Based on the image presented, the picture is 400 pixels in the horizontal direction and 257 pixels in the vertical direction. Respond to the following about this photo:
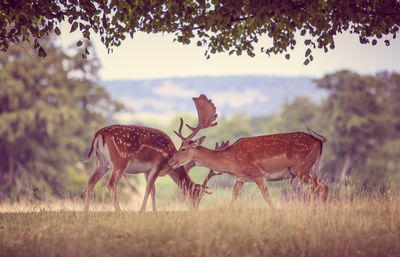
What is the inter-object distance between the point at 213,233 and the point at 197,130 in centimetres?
337

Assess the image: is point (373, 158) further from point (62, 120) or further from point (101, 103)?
point (62, 120)

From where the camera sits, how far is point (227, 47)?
41.5 feet

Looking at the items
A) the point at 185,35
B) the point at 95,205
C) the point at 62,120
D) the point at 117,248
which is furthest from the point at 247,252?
the point at 62,120

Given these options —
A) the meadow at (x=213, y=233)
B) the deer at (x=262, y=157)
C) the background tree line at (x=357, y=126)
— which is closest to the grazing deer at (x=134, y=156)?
the deer at (x=262, y=157)

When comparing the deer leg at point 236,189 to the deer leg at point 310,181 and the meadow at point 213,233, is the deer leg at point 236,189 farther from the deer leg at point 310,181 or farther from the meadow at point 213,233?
the deer leg at point 310,181

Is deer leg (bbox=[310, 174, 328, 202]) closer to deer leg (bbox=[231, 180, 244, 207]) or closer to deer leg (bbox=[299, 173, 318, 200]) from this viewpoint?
deer leg (bbox=[299, 173, 318, 200])

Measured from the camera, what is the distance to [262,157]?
10.8 meters

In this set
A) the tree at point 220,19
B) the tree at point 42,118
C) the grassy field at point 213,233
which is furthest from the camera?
the tree at point 42,118

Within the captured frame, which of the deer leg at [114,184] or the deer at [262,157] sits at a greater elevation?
the deer at [262,157]

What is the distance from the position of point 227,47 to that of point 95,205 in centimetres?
432

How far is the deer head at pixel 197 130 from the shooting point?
10.7 m

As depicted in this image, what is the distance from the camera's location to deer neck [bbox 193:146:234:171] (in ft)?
35.6

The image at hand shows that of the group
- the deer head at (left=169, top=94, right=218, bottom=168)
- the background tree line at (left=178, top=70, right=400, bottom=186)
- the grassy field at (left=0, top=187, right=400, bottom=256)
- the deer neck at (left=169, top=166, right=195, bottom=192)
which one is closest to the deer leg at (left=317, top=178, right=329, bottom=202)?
the grassy field at (left=0, top=187, right=400, bottom=256)

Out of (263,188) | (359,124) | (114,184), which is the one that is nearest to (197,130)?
(263,188)
